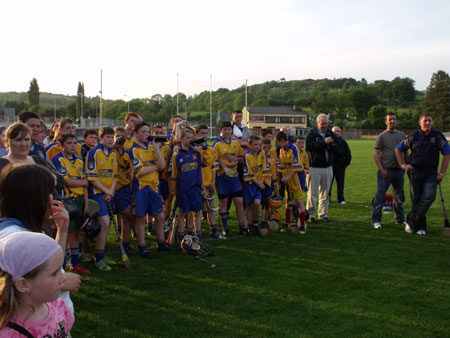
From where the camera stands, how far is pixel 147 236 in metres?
8.16

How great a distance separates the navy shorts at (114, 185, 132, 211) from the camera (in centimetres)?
684

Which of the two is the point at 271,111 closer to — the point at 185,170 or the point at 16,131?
the point at 185,170

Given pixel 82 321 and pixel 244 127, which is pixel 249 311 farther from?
pixel 244 127

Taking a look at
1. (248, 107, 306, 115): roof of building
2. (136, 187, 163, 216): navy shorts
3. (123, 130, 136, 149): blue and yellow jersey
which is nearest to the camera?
(136, 187, 163, 216): navy shorts

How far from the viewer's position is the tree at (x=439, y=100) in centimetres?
8119

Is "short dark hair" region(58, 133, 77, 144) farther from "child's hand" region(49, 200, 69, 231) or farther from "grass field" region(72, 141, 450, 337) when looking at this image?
"child's hand" region(49, 200, 69, 231)

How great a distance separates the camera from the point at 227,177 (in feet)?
26.5

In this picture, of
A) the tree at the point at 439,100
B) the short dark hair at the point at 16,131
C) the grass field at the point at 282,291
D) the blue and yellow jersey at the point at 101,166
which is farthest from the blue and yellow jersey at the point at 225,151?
the tree at the point at 439,100

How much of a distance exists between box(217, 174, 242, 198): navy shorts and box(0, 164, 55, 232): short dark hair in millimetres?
5930

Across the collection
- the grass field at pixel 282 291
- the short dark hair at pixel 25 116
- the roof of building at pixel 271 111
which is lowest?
the grass field at pixel 282 291

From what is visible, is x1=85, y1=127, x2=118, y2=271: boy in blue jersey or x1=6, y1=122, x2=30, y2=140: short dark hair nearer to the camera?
x1=6, y1=122, x2=30, y2=140: short dark hair

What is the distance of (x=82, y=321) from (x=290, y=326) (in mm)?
2185

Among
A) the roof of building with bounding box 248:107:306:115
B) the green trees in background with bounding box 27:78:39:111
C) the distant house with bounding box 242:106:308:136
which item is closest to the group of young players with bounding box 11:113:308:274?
the distant house with bounding box 242:106:308:136

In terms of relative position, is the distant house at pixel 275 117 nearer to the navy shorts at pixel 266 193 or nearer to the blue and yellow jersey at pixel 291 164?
the blue and yellow jersey at pixel 291 164
